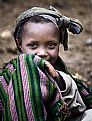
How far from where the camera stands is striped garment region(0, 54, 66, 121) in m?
2.29

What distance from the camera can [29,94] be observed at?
229 centimetres

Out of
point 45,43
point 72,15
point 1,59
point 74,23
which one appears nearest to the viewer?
point 45,43

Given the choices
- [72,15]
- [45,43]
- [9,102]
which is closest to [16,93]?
[9,102]

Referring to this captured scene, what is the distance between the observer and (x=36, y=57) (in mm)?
2406

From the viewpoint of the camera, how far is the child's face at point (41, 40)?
8.54 feet

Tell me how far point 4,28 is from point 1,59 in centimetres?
119

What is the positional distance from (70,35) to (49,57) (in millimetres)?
3412

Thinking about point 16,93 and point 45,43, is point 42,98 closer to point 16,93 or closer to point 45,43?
point 16,93

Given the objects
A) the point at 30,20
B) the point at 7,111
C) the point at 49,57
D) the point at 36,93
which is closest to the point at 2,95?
the point at 7,111

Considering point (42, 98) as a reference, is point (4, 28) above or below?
above

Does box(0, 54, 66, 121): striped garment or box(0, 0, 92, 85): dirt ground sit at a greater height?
box(0, 0, 92, 85): dirt ground

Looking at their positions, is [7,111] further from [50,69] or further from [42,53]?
[42,53]

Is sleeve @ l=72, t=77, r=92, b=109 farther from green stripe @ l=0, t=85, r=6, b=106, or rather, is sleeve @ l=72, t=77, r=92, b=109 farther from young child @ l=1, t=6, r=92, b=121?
green stripe @ l=0, t=85, r=6, b=106

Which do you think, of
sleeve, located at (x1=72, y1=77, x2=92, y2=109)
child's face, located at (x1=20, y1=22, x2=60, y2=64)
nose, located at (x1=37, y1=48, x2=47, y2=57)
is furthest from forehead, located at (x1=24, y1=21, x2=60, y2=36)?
sleeve, located at (x1=72, y1=77, x2=92, y2=109)
